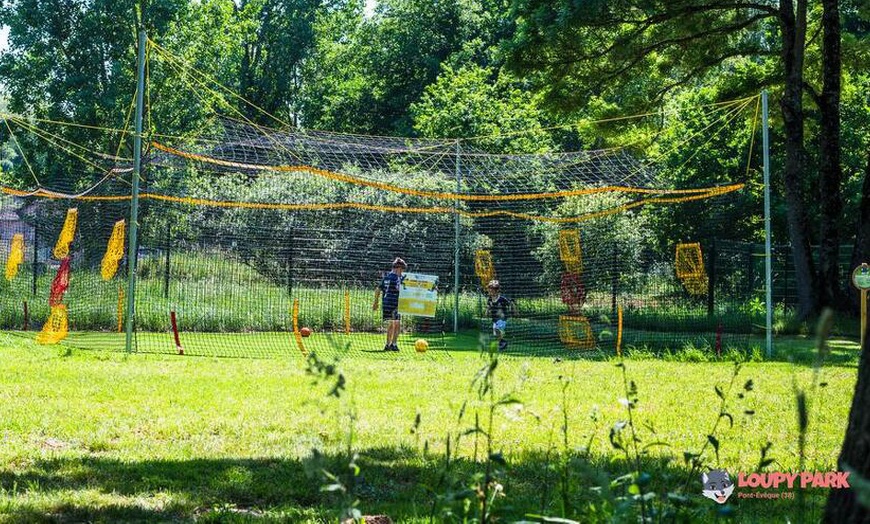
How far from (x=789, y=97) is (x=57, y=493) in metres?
16.1

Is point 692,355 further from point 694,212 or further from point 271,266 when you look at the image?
point 694,212

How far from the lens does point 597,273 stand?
714 inches

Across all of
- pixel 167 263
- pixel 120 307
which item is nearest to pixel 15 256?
pixel 120 307

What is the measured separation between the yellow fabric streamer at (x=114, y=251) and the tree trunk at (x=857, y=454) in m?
13.0

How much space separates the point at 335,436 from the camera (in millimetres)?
6520

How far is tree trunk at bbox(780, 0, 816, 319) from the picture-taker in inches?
705

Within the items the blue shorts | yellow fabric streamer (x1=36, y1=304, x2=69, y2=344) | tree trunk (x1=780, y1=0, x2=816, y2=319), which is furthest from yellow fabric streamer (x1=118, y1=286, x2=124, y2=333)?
tree trunk (x1=780, y1=0, x2=816, y2=319)

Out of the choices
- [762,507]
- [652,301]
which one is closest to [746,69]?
[652,301]

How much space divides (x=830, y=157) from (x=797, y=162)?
1.43m

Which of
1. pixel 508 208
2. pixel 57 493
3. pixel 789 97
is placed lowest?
pixel 57 493

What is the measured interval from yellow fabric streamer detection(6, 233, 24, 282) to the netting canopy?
0.03 m

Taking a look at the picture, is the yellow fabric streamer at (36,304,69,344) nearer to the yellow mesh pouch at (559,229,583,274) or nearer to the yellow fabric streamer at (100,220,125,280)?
the yellow fabric streamer at (100,220,125,280)

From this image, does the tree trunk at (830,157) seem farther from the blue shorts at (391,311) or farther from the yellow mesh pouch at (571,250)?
the blue shorts at (391,311)

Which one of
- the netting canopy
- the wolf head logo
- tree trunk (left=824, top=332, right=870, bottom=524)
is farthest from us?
the netting canopy
